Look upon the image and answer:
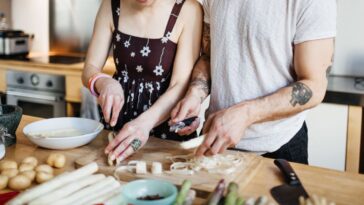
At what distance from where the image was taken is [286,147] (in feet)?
4.59

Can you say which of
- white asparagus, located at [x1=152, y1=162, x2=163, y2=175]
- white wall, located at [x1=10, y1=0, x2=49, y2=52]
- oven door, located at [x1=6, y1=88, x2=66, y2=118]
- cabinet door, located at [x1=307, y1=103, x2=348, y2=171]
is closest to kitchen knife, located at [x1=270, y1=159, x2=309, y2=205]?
white asparagus, located at [x1=152, y1=162, x2=163, y2=175]

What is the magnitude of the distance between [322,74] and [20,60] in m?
2.45

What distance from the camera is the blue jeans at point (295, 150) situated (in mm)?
1399

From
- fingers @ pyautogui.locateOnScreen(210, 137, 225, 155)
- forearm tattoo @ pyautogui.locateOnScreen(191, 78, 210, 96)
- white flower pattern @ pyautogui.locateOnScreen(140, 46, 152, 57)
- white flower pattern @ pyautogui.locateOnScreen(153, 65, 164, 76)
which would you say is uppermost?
white flower pattern @ pyautogui.locateOnScreen(140, 46, 152, 57)

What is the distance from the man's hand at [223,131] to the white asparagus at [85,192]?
0.27m

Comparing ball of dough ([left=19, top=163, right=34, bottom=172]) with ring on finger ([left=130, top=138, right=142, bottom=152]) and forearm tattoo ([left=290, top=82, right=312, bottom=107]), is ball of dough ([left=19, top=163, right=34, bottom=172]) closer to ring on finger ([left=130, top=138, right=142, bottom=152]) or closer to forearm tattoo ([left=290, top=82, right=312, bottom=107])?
ring on finger ([left=130, top=138, right=142, bottom=152])

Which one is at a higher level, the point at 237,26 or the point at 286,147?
the point at 237,26

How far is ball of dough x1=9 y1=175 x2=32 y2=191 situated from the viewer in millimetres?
1050

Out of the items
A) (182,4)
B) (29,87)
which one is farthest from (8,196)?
(29,87)

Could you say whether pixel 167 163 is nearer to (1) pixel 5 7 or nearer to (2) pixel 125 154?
(2) pixel 125 154

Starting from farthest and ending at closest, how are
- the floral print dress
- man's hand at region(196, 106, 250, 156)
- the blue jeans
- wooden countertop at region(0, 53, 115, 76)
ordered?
wooden countertop at region(0, 53, 115, 76) < the floral print dress < the blue jeans < man's hand at region(196, 106, 250, 156)

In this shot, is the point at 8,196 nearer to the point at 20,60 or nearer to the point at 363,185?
the point at 363,185

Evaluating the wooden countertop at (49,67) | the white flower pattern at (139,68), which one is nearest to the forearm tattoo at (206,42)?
the white flower pattern at (139,68)

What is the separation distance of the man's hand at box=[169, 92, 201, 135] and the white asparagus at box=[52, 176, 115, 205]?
34 centimetres
